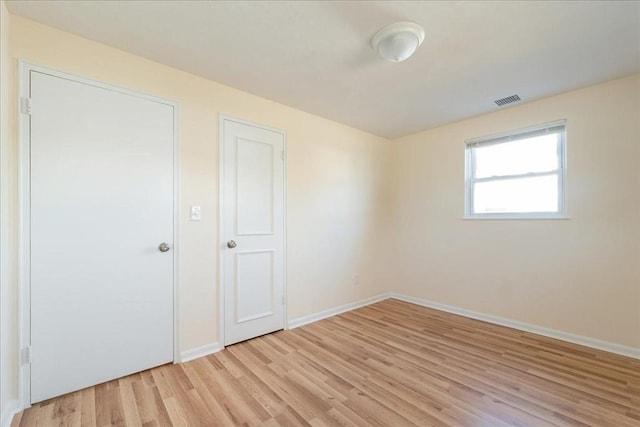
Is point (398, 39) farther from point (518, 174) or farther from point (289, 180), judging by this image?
point (518, 174)

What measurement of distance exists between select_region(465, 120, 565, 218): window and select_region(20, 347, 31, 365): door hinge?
4223 millimetres

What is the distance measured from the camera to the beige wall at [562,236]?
2.43 meters

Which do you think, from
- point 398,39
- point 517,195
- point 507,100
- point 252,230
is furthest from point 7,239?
point 517,195

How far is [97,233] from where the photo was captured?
6.38 ft

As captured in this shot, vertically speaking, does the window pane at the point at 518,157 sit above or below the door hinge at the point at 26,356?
above

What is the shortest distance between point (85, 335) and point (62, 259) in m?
0.56

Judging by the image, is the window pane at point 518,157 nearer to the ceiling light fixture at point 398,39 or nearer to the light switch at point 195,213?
the ceiling light fixture at point 398,39

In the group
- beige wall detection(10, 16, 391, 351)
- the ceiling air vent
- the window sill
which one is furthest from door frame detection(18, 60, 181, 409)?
the window sill

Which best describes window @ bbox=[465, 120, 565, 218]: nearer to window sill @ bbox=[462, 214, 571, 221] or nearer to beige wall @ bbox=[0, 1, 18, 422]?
window sill @ bbox=[462, 214, 571, 221]

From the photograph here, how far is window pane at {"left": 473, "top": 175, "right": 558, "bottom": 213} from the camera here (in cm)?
290

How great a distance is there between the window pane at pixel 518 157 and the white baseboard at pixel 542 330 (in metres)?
1.68

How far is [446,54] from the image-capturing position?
82.5 inches

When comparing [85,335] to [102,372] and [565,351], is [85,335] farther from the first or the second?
[565,351]

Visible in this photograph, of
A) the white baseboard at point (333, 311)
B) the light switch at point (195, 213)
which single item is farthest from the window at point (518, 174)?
the light switch at point (195, 213)
